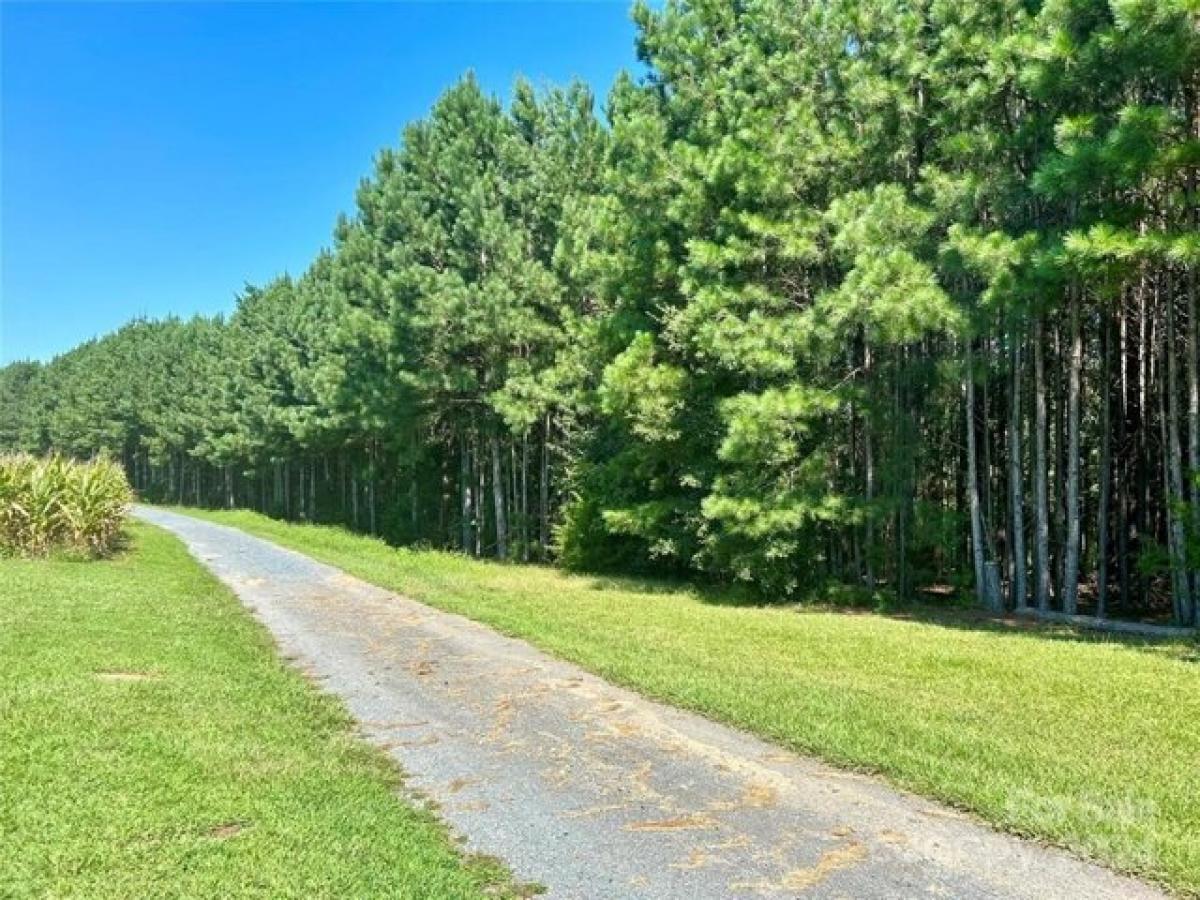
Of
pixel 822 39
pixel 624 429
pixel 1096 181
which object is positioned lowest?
pixel 624 429

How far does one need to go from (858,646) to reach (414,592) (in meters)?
6.66

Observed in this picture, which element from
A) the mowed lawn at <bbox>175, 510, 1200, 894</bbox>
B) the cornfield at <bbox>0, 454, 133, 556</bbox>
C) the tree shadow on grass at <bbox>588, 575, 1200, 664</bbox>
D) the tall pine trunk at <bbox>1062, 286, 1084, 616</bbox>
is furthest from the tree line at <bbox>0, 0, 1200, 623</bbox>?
the cornfield at <bbox>0, 454, 133, 556</bbox>

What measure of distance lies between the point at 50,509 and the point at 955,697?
17.2 metres

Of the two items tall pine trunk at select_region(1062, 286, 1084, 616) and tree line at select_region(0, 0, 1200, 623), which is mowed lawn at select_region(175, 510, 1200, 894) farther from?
tree line at select_region(0, 0, 1200, 623)

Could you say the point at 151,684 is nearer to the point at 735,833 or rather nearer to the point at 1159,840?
the point at 735,833

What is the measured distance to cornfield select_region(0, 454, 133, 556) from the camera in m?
17.2

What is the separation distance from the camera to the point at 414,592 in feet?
43.2

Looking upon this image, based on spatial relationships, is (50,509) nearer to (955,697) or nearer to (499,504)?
(499,504)

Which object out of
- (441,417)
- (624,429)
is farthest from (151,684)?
(441,417)

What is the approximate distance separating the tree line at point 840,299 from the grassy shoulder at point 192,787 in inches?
321

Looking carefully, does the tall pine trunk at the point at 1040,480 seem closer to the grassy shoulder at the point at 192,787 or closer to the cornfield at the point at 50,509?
the grassy shoulder at the point at 192,787

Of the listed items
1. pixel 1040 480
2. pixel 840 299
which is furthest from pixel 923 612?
pixel 840 299


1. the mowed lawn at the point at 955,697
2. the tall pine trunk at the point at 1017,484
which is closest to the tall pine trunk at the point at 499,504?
the mowed lawn at the point at 955,697

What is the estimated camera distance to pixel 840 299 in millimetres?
11906
